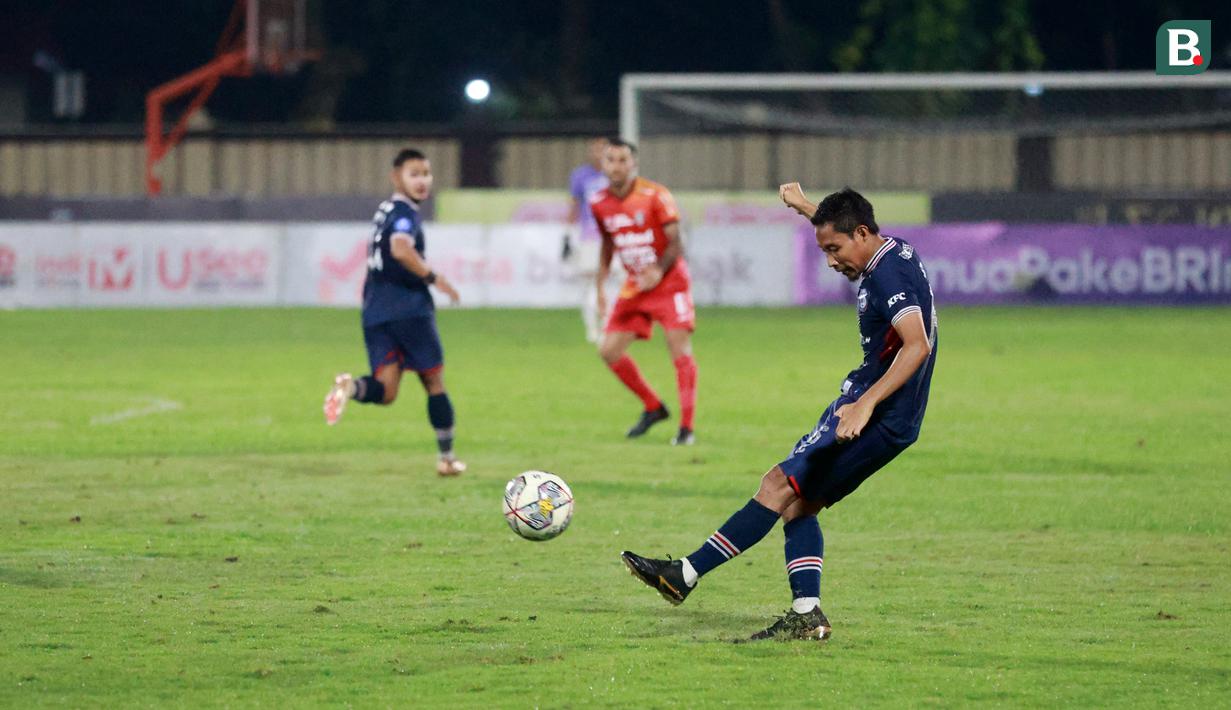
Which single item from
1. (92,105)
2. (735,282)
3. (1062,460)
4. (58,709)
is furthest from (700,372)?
(92,105)

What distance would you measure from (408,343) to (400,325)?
11 cm

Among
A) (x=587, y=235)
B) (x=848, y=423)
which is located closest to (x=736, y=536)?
(x=848, y=423)

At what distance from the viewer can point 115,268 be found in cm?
2786

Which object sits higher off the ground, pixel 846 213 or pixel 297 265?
pixel 846 213

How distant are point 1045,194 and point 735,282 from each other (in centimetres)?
541

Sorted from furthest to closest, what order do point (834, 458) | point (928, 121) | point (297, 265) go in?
1. point (928, 121)
2. point (297, 265)
3. point (834, 458)

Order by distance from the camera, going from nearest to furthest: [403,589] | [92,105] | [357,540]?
[403,589], [357,540], [92,105]

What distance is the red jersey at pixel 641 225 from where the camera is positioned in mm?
12664

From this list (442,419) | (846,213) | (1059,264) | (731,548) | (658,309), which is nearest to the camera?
(846,213)

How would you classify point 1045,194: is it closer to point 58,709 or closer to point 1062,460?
point 1062,460

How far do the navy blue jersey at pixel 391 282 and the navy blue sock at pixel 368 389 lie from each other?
34cm

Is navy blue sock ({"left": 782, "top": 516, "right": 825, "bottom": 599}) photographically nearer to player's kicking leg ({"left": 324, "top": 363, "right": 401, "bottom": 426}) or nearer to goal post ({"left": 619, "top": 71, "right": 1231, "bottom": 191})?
player's kicking leg ({"left": 324, "top": 363, "right": 401, "bottom": 426})

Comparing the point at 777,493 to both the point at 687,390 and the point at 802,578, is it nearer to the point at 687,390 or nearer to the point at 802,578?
the point at 802,578

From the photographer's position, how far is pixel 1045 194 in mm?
29453
